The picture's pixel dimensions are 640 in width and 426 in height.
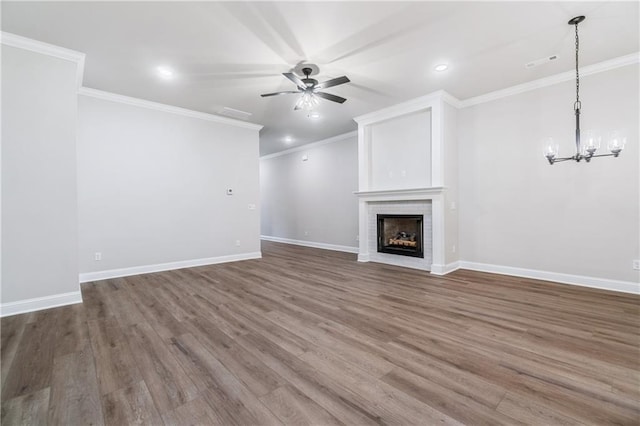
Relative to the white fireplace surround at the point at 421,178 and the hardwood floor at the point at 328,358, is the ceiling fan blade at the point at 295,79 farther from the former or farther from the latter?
the hardwood floor at the point at 328,358

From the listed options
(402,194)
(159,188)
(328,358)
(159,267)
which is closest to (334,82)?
(402,194)

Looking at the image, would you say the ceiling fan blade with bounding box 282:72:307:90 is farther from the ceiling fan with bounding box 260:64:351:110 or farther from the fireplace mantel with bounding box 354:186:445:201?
the fireplace mantel with bounding box 354:186:445:201

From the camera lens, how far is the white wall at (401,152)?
4.98m

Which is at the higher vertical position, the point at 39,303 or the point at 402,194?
the point at 402,194

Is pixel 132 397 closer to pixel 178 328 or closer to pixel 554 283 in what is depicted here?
pixel 178 328

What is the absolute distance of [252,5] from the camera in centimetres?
255

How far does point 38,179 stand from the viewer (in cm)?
306

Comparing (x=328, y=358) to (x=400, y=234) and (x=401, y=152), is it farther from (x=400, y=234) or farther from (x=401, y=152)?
(x=401, y=152)

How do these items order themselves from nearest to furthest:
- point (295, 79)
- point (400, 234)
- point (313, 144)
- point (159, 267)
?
point (295, 79) → point (159, 267) → point (400, 234) → point (313, 144)

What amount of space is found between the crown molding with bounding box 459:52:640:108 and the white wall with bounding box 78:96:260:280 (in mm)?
4491

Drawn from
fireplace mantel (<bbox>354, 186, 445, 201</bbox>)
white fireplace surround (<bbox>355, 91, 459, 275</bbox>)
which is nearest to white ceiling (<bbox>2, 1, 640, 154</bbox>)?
white fireplace surround (<bbox>355, 91, 459, 275</bbox>)

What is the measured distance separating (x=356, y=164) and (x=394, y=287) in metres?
3.75

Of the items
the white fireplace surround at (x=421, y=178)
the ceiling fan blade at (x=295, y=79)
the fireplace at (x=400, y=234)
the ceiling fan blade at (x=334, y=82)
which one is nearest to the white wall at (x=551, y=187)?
the white fireplace surround at (x=421, y=178)

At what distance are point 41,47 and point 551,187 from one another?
266 inches
